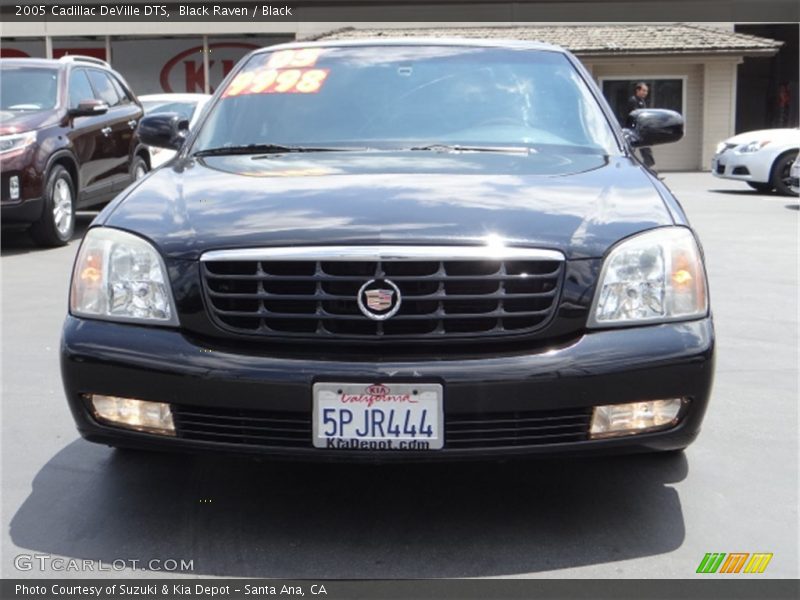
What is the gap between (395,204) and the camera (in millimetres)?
3564

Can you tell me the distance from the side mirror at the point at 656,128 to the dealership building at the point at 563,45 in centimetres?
2084

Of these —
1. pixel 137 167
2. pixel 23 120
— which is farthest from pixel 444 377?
pixel 137 167

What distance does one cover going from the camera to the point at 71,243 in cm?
1117

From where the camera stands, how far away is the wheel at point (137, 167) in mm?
12359

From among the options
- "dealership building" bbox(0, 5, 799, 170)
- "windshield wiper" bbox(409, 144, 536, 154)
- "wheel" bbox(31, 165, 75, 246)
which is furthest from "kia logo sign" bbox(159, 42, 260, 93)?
"windshield wiper" bbox(409, 144, 536, 154)

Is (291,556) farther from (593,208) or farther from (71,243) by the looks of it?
(71,243)

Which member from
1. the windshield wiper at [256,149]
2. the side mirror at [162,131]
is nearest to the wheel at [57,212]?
the side mirror at [162,131]

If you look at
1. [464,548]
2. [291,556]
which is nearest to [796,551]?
[464,548]

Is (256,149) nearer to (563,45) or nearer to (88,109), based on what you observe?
(88,109)

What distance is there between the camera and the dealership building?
26.1 m

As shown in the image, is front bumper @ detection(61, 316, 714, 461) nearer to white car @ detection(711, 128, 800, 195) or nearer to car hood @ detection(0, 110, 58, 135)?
car hood @ detection(0, 110, 58, 135)

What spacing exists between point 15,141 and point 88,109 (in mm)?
967

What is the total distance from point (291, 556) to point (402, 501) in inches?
22.8

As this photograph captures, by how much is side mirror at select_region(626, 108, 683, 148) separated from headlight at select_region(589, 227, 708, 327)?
171cm
